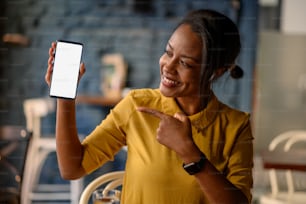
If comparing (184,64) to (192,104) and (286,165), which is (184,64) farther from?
(286,165)

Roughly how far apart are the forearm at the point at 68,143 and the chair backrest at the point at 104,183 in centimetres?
5

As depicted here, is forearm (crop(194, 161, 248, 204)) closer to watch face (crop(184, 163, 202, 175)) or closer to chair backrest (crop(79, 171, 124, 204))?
watch face (crop(184, 163, 202, 175))

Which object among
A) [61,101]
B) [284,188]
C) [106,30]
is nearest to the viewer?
[61,101]

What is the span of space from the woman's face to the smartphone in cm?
8

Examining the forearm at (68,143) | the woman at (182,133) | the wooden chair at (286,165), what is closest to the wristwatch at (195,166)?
the woman at (182,133)

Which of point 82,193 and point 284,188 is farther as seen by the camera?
point 284,188

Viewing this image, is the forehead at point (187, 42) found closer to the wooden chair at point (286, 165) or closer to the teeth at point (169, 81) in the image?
the teeth at point (169, 81)

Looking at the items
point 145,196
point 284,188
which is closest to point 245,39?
point 145,196

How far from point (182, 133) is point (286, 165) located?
0.56m

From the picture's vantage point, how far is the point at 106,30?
52 centimetres

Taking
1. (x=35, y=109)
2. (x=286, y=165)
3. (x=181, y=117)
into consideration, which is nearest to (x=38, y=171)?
(x=35, y=109)

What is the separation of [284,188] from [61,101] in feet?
2.46

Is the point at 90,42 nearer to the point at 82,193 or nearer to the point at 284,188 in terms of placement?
the point at 82,193

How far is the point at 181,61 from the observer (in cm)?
43
